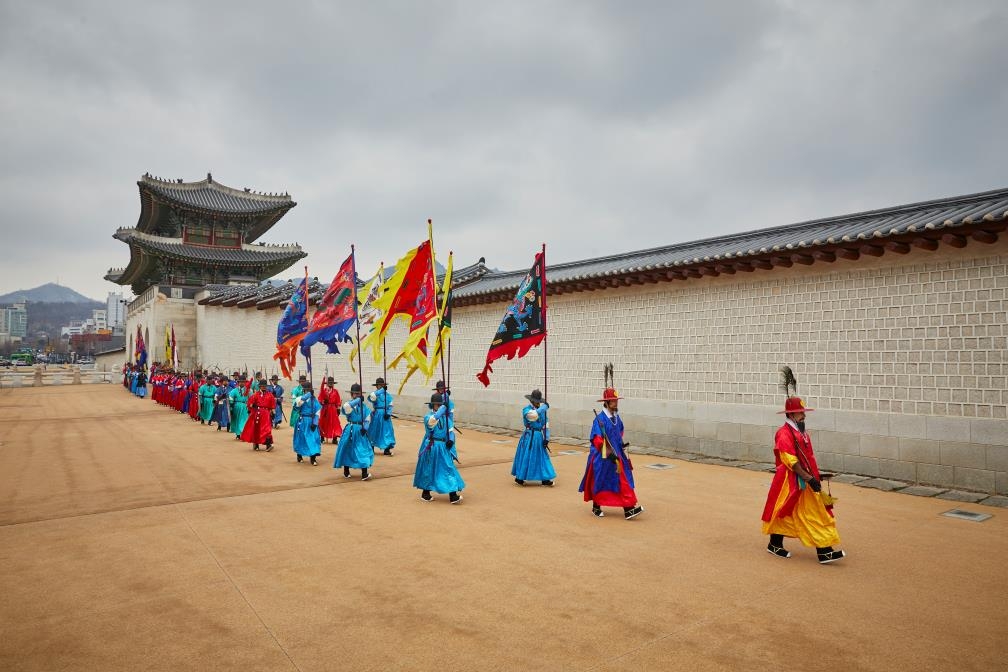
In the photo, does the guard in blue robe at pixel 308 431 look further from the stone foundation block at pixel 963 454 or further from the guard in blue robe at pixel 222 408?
the stone foundation block at pixel 963 454

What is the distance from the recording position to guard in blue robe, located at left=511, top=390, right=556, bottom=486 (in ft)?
30.2

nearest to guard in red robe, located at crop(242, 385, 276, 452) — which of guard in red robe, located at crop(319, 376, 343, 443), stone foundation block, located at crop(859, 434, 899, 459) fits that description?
guard in red robe, located at crop(319, 376, 343, 443)

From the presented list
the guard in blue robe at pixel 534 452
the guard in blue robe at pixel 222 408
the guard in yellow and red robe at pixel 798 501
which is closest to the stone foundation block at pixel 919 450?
the guard in yellow and red robe at pixel 798 501

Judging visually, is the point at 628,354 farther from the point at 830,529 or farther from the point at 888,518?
the point at 830,529

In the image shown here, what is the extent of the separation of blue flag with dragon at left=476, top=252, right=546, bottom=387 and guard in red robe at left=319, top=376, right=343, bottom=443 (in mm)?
3843

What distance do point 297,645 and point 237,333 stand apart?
104 feet

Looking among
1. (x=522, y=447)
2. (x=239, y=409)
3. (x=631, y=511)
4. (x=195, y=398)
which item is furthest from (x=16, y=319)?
(x=631, y=511)

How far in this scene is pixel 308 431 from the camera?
11.3 metres

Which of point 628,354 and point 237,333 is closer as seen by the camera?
point 628,354

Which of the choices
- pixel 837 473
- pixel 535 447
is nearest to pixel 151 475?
pixel 535 447

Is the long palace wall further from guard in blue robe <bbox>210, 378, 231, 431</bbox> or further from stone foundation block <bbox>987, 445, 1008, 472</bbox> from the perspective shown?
guard in blue robe <bbox>210, 378, 231, 431</bbox>

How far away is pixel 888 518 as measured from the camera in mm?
6941

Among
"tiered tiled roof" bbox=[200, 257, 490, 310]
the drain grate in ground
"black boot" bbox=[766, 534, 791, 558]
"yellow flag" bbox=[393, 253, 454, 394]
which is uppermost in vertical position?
"tiered tiled roof" bbox=[200, 257, 490, 310]

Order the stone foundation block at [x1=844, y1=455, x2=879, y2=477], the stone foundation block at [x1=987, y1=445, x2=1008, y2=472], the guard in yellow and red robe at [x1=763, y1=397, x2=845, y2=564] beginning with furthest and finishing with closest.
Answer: the stone foundation block at [x1=844, y1=455, x2=879, y2=477]
the stone foundation block at [x1=987, y1=445, x2=1008, y2=472]
the guard in yellow and red robe at [x1=763, y1=397, x2=845, y2=564]
